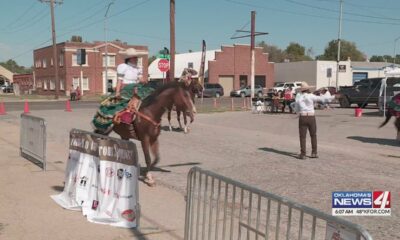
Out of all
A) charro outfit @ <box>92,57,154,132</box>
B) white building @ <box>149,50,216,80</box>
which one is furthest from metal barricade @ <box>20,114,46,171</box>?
white building @ <box>149,50,216,80</box>

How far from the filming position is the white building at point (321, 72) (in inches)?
2491

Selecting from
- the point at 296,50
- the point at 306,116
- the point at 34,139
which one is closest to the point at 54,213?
the point at 34,139

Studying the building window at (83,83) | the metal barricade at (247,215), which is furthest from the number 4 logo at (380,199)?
the building window at (83,83)

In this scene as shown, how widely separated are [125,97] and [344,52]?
11859 centimetres

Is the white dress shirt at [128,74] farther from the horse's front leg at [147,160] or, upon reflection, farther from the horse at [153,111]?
the horse's front leg at [147,160]

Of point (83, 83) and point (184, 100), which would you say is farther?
point (83, 83)

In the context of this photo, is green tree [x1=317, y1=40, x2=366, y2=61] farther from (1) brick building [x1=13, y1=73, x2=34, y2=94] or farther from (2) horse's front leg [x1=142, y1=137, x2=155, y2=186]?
(2) horse's front leg [x1=142, y1=137, x2=155, y2=186]

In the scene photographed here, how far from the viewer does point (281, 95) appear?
2831 centimetres

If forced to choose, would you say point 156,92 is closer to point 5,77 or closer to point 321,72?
point 321,72

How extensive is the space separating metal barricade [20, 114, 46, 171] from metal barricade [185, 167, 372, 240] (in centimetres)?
521

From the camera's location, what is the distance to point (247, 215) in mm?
4680

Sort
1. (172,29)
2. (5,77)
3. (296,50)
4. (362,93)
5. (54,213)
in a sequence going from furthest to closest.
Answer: (296,50) < (5,77) < (362,93) < (172,29) < (54,213)

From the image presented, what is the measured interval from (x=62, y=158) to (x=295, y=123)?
1255cm

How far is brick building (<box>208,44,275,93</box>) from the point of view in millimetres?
61969
